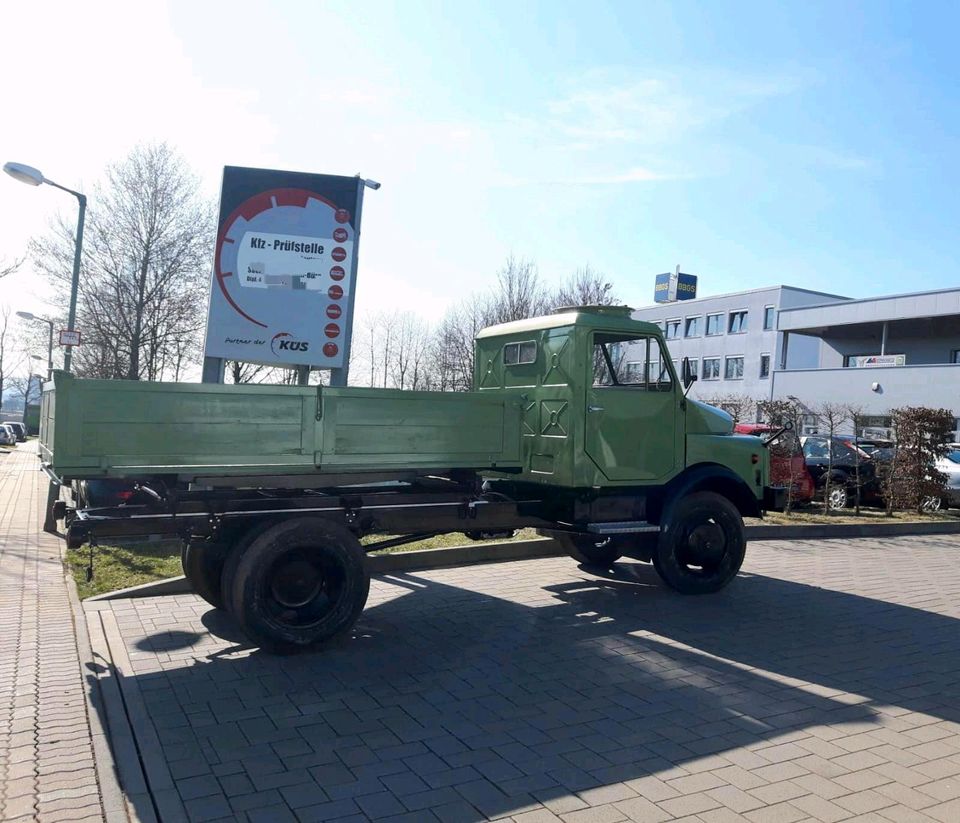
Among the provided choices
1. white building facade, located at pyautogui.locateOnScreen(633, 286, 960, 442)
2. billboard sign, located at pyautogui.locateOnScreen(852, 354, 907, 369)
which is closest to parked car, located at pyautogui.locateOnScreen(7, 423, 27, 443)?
white building facade, located at pyautogui.locateOnScreen(633, 286, 960, 442)

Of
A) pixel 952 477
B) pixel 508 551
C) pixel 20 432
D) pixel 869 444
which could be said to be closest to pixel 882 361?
pixel 952 477

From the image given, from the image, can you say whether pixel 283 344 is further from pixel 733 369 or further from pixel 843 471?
pixel 733 369

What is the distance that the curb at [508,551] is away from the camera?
7.89 metres

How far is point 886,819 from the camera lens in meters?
3.79

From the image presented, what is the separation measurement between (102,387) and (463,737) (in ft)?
10.3

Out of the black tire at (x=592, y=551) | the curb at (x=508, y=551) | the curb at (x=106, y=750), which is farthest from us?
the black tire at (x=592, y=551)

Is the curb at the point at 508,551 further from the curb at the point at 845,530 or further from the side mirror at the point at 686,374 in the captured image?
the side mirror at the point at 686,374

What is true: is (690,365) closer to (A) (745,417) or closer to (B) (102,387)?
(B) (102,387)

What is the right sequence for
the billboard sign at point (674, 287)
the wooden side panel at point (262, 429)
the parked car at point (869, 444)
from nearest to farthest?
1. the wooden side panel at point (262, 429)
2. the parked car at point (869, 444)
3. the billboard sign at point (674, 287)

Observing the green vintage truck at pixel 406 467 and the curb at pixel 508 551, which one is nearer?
the green vintage truck at pixel 406 467

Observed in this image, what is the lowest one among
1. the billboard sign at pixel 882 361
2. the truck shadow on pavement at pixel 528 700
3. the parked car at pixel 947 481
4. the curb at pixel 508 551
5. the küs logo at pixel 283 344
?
the truck shadow on pavement at pixel 528 700

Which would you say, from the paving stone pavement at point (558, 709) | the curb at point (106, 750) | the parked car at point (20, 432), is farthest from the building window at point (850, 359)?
the parked car at point (20, 432)

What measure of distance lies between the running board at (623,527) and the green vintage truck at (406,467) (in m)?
0.02

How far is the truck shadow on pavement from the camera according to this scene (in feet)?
13.4
